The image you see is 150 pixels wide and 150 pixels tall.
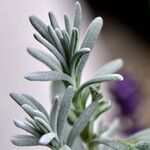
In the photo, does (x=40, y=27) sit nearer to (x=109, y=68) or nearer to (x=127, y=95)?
(x=109, y=68)

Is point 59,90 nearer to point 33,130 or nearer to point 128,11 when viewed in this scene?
point 33,130

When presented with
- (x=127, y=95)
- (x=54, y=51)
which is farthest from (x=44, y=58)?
(x=127, y=95)

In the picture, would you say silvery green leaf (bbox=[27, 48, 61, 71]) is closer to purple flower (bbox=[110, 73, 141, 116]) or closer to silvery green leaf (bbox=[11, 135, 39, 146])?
silvery green leaf (bbox=[11, 135, 39, 146])

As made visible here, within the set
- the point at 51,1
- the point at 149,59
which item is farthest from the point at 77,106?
the point at 149,59

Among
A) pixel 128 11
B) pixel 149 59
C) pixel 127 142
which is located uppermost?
pixel 127 142

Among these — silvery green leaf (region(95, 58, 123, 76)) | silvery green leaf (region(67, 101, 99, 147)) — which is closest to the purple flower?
silvery green leaf (region(95, 58, 123, 76))
